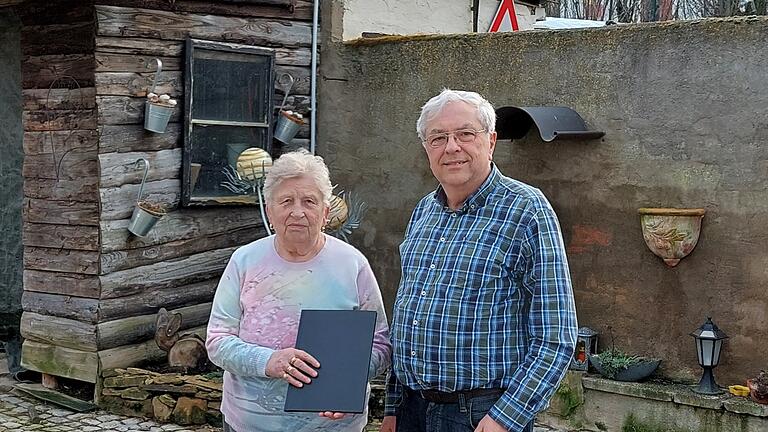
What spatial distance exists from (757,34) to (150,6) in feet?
11.0

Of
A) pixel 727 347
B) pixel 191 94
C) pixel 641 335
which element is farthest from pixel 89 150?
pixel 727 347

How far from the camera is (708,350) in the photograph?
15.9ft

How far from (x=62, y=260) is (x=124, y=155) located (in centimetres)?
79

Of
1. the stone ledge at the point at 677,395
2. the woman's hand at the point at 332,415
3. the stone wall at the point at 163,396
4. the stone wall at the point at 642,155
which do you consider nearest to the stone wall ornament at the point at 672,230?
the stone wall at the point at 642,155

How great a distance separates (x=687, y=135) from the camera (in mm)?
5012

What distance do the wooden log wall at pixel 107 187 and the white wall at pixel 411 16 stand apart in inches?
24.8

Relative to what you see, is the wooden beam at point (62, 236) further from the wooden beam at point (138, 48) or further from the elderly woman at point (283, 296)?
the elderly woman at point (283, 296)

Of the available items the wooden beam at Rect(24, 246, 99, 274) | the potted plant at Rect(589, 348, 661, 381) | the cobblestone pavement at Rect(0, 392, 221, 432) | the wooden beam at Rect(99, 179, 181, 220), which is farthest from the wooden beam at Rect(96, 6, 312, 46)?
the potted plant at Rect(589, 348, 661, 381)

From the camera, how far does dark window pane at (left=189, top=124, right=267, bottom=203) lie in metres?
6.01

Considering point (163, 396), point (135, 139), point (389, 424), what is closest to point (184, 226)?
point (135, 139)

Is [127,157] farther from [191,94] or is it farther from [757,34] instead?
[757,34]

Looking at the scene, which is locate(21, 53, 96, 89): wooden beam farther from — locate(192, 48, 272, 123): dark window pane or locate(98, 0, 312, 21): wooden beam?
locate(192, 48, 272, 123): dark window pane

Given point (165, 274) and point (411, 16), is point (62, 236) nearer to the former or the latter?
point (165, 274)

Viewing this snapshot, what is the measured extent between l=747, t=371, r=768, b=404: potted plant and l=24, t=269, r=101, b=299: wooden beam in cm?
359
